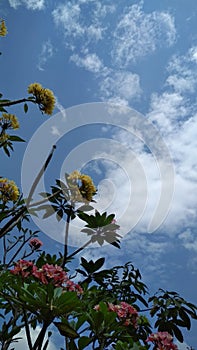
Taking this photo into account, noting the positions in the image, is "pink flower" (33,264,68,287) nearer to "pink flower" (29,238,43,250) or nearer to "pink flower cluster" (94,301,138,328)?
"pink flower cluster" (94,301,138,328)

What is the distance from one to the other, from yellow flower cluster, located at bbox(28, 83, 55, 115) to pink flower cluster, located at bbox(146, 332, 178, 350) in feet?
4.19

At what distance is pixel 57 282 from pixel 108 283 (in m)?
1.05

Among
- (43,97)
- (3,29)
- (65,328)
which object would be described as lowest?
(65,328)

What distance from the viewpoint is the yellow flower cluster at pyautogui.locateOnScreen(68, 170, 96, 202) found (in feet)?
5.94

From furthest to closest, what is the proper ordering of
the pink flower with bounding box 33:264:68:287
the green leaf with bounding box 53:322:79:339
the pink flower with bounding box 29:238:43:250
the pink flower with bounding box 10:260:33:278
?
1. the pink flower with bounding box 29:238:43:250
2. the pink flower with bounding box 10:260:33:278
3. the pink flower with bounding box 33:264:68:287
4. the green leaf with bounding box 53:322:79:339

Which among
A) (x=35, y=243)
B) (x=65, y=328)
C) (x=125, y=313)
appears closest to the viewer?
(x=65, y=328)

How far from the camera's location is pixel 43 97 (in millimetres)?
1969

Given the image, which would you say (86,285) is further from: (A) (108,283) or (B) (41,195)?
(B) (41,195)

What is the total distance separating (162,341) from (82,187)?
2.68ft

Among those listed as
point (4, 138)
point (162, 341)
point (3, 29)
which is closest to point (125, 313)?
point (162, 341)

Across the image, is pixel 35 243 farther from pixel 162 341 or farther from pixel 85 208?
pixel 162 341

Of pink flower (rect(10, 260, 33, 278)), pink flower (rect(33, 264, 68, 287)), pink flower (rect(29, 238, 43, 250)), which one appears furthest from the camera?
pink flower (rect(29, 238, 43, 250))

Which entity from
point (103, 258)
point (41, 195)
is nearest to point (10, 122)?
point (41, 195)

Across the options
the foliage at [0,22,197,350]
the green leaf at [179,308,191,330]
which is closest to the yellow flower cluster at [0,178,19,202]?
the foliage at [0,22,197,350]
